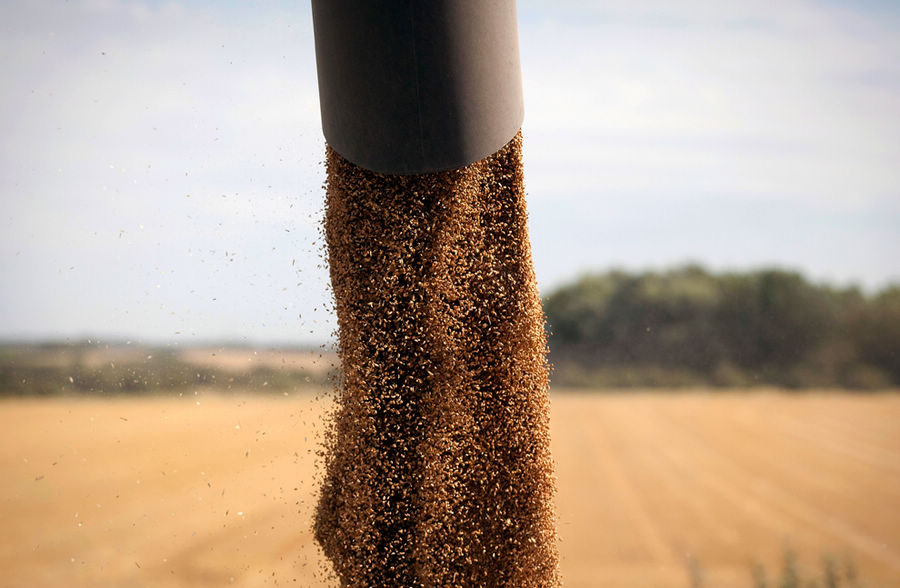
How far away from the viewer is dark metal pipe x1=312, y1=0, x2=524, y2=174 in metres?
1.84

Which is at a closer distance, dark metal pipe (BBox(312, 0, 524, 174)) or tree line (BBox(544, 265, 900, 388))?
dark metal pipe (BBox(312, 0, 524, 174))

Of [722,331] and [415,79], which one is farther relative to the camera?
[722,331]

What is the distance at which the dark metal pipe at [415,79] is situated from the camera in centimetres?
184

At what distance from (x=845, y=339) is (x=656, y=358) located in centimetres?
190

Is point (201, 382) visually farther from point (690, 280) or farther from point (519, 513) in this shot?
point (690, 280)

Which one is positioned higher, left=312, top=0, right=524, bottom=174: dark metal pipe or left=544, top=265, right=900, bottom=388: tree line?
left=312, top=0, right=524, bottom=174: dark metal pipe

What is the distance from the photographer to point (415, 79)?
1861mm

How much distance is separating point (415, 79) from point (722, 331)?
6.71 m

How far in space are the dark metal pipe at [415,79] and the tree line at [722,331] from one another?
5.07 meters

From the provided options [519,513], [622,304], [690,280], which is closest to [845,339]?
[690,280]

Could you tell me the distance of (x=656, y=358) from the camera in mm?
7820

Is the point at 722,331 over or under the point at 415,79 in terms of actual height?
under

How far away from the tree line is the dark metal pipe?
5.07 meters

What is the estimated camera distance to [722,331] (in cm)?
769
